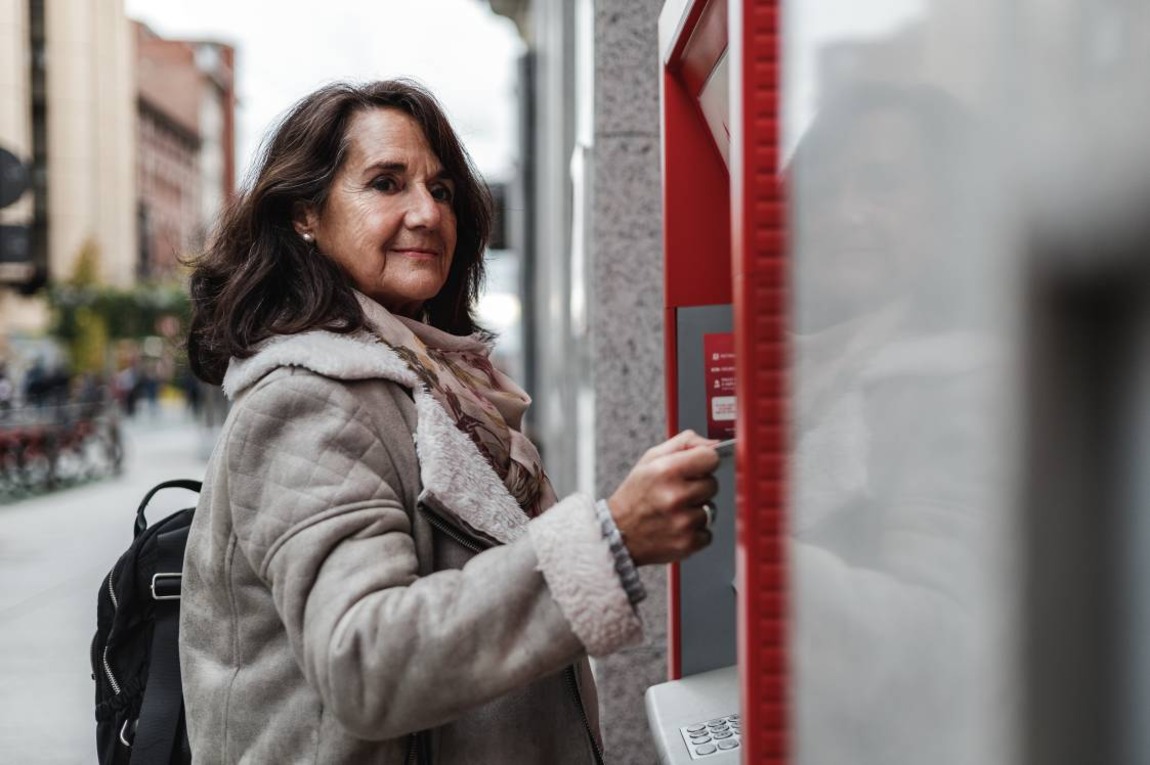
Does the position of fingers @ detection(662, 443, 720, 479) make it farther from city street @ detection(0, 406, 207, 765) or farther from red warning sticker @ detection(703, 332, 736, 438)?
city street @ detection(0, 406, 207, 765)

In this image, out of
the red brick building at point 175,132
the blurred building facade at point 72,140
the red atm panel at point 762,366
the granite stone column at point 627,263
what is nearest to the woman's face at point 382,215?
the red atm panel at point 762,366

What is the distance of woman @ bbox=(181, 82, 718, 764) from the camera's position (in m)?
1.18

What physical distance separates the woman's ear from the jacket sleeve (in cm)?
47

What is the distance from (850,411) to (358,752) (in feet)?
2.76

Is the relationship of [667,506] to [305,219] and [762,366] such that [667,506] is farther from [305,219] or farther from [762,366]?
[305,219]

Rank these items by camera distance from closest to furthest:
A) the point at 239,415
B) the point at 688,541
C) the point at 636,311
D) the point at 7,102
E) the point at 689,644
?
the point at 688,541
the point at 239,415
the point at 689,644
the point at 636,311
the point at 7,102

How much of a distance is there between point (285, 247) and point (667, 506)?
73cm

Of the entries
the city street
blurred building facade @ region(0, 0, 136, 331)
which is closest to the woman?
the city street

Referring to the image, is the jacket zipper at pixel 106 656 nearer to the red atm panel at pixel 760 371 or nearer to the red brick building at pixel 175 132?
the red atm panel at pixel 760 371

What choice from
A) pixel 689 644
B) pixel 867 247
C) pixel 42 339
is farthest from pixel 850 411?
pixel 42 339

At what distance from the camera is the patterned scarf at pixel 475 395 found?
5.15 ft

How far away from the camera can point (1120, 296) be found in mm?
592

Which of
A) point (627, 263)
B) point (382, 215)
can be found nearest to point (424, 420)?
point (382, 215)

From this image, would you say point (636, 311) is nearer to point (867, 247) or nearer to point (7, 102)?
point (867, 247)
